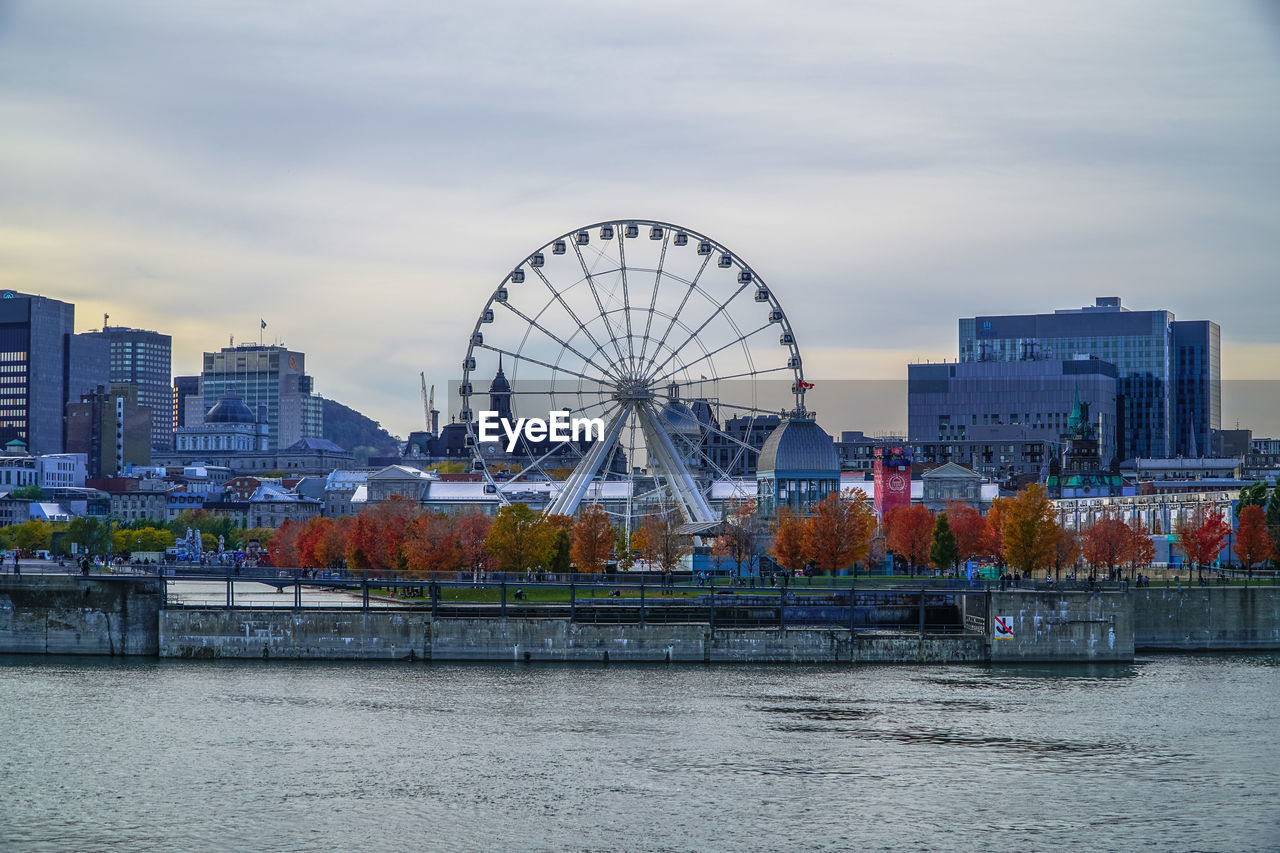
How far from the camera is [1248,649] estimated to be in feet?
321

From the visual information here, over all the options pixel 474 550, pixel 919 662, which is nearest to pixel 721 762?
pixel 919 662

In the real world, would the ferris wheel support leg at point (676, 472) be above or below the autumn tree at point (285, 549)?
above

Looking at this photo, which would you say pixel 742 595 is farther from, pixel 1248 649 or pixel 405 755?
pixel 405 755

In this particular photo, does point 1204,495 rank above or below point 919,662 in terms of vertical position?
above

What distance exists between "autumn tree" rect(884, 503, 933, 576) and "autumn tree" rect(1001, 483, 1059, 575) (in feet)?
53.7

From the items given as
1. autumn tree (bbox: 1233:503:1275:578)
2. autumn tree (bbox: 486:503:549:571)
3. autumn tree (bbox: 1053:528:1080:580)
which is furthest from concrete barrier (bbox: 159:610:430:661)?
autumn tree (bbox: 1233:503:1275:578)

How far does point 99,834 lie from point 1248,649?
6573cm

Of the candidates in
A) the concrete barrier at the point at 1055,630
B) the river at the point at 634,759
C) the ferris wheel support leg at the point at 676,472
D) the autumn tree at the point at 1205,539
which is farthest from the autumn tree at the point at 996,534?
the river at the point at 634,759

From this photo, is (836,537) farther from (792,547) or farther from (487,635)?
(487,635)

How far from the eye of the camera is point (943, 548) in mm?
124125

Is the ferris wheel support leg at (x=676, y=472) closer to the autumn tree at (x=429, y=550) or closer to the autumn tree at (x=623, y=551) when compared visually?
the autumn tree at (x=623, y=551)

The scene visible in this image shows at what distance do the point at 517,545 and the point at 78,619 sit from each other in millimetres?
31528

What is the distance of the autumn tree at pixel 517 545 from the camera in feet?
380

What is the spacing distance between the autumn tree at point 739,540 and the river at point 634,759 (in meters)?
35.8
